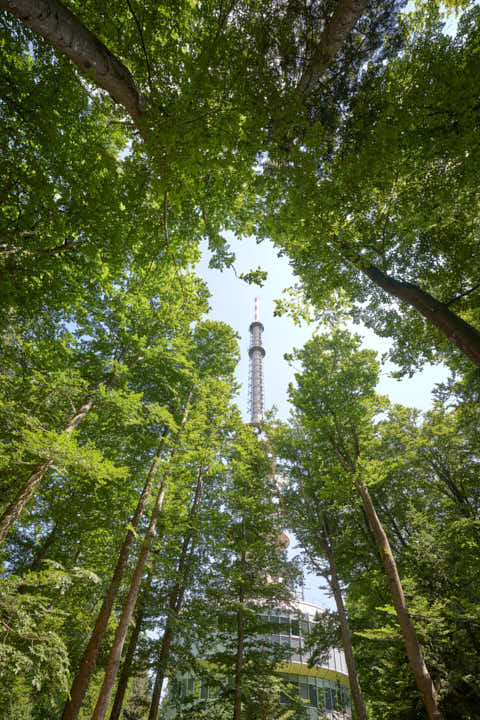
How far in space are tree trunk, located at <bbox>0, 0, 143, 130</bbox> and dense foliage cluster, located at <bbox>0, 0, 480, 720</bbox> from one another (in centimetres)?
3

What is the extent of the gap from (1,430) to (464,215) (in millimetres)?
10912

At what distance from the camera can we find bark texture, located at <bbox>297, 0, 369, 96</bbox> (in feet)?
12.3

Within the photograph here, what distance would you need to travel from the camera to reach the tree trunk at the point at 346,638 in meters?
9.02

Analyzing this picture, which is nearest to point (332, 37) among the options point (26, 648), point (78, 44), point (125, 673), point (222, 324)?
point (78, 44)

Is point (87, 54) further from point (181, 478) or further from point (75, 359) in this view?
point (181, 478)

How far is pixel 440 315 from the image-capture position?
5.62 m

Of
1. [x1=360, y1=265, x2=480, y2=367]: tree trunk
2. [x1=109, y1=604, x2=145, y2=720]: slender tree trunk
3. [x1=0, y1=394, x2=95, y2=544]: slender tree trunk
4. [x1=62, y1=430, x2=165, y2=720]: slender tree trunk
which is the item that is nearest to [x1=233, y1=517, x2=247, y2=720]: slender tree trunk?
[x1=109, y1=604, x2=145, y2=720]: slender tree trunk

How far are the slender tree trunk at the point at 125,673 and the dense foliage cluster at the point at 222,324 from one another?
13 centimetres

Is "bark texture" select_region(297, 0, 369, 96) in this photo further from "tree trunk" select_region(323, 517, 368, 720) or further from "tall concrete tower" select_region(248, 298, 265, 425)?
"tall concrete tower" select_region(248, 298, 265, 425)

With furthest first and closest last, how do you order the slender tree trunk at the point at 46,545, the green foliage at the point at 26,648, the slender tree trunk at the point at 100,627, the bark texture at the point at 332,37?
the slender tree trunk at the point at 46,545
the slender tree trunk at the point at 100,627
the green foliage at the point at 26,648
the bark texture at the point at 332,37

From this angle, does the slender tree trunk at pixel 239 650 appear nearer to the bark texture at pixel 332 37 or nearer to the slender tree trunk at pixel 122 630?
the slender tree trunk at pixel 122 630

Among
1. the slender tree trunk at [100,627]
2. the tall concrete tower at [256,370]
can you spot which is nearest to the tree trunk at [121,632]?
the slender tree trunk at [100,627]

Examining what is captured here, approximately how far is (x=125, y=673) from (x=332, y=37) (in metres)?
15.9

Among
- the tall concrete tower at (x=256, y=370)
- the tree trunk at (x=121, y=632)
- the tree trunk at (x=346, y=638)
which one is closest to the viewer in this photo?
the tree trunk at (x=121, y=632)
